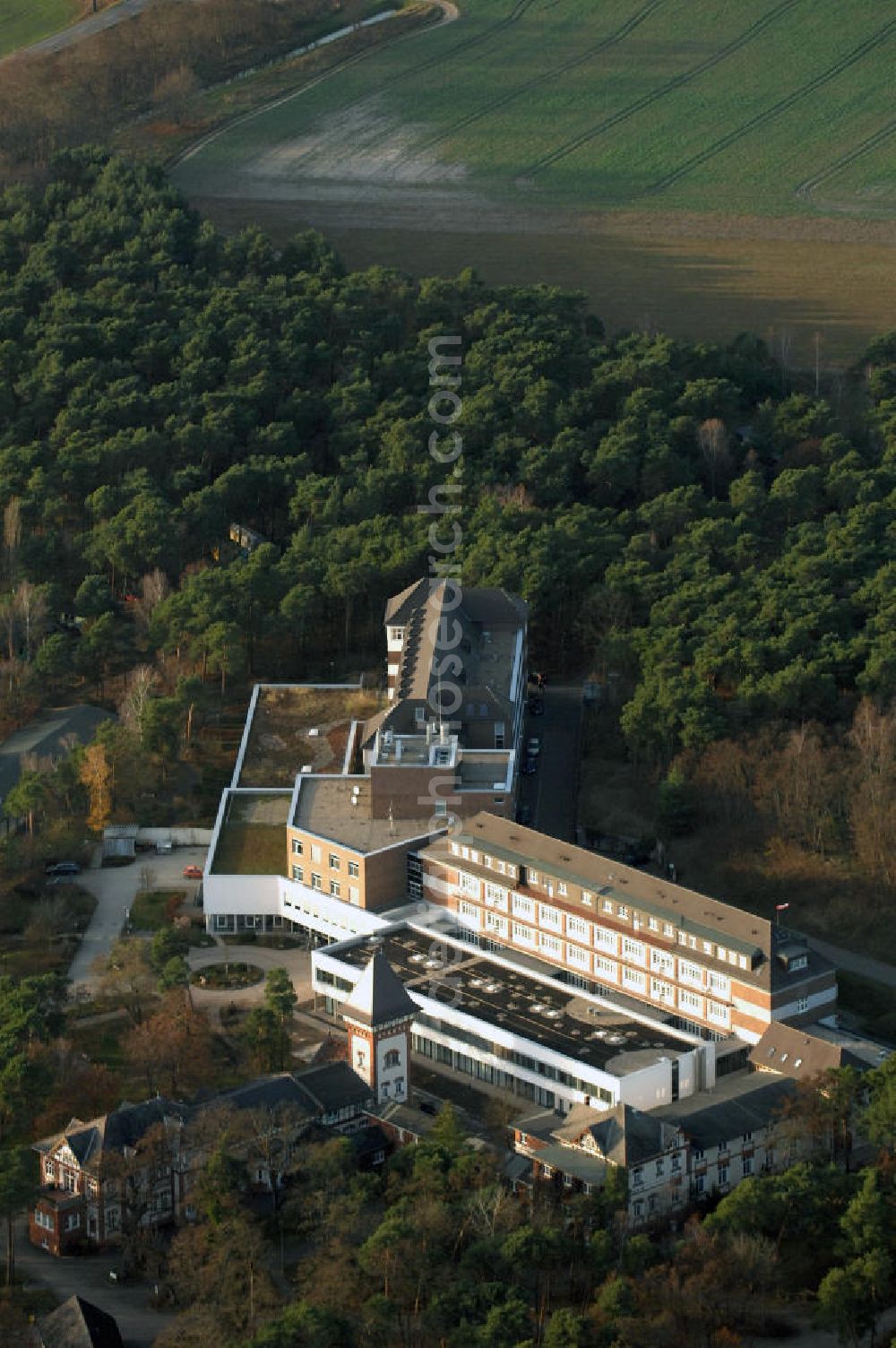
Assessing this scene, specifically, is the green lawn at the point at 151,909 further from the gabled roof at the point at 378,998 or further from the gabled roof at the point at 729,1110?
the gabled roof at the point at 729,1110

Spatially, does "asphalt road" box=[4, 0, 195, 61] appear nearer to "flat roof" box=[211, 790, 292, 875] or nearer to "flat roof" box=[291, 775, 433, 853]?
"flat roof" box=[211, 790, 292, 875]

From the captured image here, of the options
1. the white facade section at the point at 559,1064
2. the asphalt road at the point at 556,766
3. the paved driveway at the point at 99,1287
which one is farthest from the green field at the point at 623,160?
the paved driveway at the point at 99,1287

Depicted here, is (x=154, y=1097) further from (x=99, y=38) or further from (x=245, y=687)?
(x=99, y=38)

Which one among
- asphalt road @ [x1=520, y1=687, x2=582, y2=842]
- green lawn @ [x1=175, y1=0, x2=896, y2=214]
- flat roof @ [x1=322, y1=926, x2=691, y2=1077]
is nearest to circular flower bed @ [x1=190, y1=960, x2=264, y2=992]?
flat roof @ [x1=322, y1=926, x2=691, y2=1077]

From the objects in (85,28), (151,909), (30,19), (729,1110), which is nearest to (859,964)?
(729,1110)

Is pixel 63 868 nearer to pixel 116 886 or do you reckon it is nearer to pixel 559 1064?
pixel 116 886


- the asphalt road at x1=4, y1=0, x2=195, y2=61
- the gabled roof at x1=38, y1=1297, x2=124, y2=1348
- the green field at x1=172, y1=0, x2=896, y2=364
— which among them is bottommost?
the gabled roof at x1=38, y1=1297, x2=124, y2=1348
